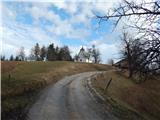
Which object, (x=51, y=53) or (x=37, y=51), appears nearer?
(x=51, y=53)

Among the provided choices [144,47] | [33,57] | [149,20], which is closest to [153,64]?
[144,47]

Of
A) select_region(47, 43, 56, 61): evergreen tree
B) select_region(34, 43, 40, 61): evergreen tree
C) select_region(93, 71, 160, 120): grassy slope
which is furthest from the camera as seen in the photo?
select_region(34, 43, 40, 61): evergreen tree

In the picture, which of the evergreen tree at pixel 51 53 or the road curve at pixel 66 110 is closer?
the road curve at pixel 66 110

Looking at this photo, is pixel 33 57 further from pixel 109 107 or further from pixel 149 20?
pixel 149 20

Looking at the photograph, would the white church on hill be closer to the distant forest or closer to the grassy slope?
the distant forest

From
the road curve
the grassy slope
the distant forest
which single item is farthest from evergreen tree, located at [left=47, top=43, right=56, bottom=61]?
the road curve

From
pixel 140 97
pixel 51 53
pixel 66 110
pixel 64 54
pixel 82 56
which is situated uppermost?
pixel 51 53

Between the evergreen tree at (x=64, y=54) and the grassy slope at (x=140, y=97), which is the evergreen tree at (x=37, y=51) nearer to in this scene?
the evergreen tree at (x=64, y=54)

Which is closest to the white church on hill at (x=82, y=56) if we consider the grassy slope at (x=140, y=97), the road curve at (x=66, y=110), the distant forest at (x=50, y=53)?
the distant forest at (x=50, y=53)

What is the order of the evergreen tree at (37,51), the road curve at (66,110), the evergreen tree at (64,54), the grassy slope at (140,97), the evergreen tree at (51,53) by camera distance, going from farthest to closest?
the evergreen tree at (37,51)
the evergreen tree at (51,53)
the evergreen tree at (64,54)
the grassy slope at (140,97)
the road curve at (66,110)

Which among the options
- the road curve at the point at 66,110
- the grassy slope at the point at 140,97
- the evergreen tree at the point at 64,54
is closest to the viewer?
the road curve at the point at 66,110

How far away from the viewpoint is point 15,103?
71.6 ft

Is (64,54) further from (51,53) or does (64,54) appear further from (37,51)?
(37,51)

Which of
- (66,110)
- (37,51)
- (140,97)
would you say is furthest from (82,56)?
(66,110)
